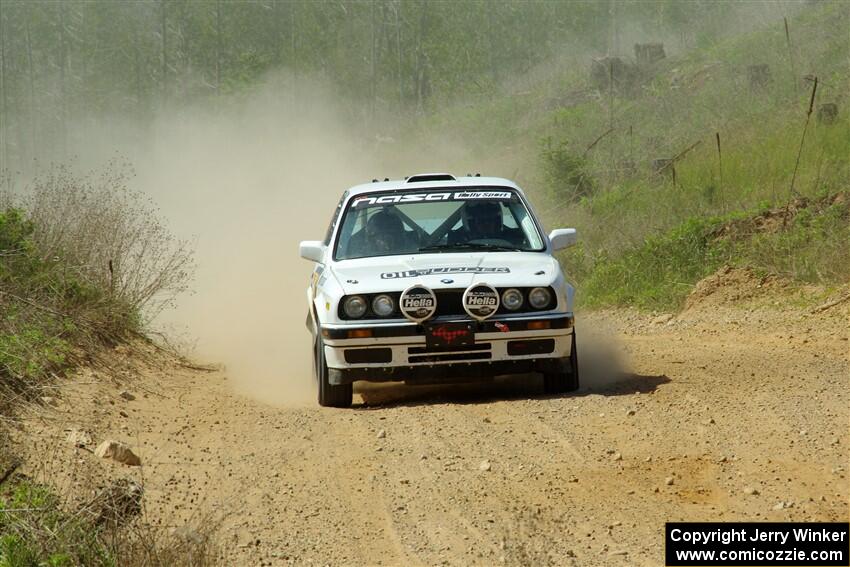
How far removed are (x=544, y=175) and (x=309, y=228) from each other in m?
4.53

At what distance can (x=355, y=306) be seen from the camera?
8.62 meters

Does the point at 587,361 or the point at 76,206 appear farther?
the point at 76,206

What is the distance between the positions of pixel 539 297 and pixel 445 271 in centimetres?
70

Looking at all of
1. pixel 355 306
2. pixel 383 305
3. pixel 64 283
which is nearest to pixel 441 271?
pixel 383 305

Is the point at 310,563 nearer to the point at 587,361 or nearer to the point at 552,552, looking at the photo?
the point at 552,552

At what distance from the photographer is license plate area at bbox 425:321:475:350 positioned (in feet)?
27.9

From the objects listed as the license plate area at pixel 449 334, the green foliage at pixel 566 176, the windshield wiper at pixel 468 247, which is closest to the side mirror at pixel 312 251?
the windshield wiper at pixel 468 247

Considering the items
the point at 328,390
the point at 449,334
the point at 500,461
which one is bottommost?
the point at 500,461

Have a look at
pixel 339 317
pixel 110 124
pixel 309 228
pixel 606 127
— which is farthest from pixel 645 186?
pixel 110 124

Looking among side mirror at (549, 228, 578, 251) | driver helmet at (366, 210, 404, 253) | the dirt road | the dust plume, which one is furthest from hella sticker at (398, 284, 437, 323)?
the dust plume

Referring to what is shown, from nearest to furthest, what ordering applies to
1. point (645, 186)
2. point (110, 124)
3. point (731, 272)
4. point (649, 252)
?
point (731, 272)
point (649, 252)
point (645, 186)
point (110, 124)

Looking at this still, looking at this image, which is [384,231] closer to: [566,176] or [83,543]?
[83,543]

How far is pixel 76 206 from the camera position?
12805 mm

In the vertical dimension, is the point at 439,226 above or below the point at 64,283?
above
